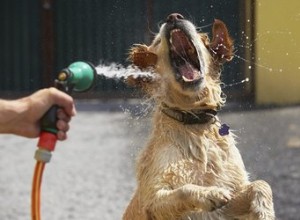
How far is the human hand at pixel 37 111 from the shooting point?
3.09 metres

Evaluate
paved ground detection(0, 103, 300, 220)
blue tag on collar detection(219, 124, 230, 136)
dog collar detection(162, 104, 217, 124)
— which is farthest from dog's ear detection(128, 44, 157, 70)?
paved ground detection(0, 103, 300, 220)

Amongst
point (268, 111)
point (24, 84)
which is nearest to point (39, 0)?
point (24, 84)

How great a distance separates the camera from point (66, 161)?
10.9 meters

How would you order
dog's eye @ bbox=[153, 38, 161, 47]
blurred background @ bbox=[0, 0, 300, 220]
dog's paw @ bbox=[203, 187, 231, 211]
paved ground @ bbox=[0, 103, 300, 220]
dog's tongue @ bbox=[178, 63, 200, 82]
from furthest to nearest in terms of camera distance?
paved ground @ bbox=[0, 103, 300, 220] → blurred background @ bbox=[0, 0, 300, 220] → dog's eye @ bbox=[153, 38, 161, 47] → dog's tongue @ bbox=[178, 63, 200, 82] → dog's paw @ bbox=[203, 187, 231, 211]

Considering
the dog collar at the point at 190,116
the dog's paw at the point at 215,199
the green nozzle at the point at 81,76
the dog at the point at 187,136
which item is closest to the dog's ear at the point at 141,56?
the dog at the point at 187,136

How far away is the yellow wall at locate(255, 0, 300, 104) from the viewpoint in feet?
26.0

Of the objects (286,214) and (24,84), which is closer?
(286,214)

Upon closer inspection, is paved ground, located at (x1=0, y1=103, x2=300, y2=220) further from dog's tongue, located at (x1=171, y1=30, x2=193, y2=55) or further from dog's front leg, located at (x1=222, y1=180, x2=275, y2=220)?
dog's front leg, located at (x1=222, y1=180, x2=275, y2=220)

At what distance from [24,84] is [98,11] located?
2.22 metres

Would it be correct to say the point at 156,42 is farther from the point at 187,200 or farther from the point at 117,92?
the point at 117,92

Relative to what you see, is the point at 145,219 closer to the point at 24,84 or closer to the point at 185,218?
the point at 185,218

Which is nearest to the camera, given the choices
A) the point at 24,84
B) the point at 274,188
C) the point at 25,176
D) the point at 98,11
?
the point at 274,188

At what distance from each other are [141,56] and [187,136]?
1.54ft

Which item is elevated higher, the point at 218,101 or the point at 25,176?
the point at 218,101
